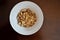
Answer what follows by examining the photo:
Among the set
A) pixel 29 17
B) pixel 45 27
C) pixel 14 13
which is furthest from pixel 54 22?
pixel 14 13

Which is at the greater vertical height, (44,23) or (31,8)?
(31,8)
